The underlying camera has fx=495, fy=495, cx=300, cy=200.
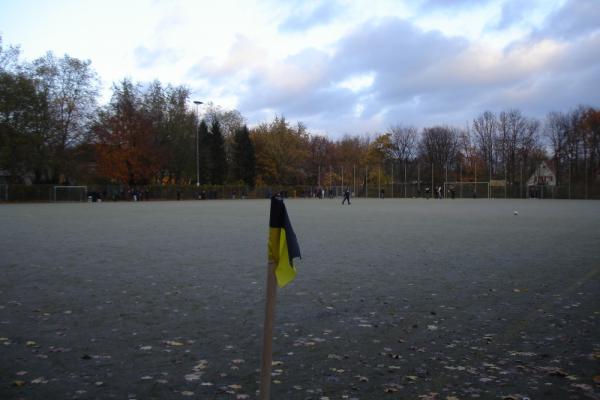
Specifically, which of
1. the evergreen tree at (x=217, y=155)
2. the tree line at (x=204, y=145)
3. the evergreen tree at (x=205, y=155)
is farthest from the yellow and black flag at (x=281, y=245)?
the evergreen tree at (x=217, y=155)

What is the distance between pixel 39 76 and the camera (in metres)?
57.3

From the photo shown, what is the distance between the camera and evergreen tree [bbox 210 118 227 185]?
8356 centimetres

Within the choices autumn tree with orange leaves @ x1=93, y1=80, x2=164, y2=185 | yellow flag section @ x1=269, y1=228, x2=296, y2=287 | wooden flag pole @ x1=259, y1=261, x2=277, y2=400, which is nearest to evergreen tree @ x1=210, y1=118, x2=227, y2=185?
autumn tree with orange leaves @ x1=93, y1=80, x2=164, y2=185

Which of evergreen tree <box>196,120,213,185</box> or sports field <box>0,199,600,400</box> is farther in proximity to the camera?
evergreen tree <box>196,120,213,185</box>

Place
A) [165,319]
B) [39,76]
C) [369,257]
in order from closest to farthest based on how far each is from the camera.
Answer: [165,319], [369,257], [39,76]

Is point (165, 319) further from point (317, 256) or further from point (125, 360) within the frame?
point (317, 256)

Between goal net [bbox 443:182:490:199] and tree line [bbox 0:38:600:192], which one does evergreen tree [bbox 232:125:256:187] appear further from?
Answer: goal net [bbox 443:182:490:199]

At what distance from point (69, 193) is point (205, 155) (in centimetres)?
2743

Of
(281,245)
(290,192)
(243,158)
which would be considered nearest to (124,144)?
(243,158)

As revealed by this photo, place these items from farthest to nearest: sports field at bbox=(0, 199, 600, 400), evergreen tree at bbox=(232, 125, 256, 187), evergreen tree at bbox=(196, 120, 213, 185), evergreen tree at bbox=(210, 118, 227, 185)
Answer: evergreen tree at bbox=(232, 125, 256, 187)
evergreen tree at bbox=(210, 118, 227, 185)
evergreen tree at bbox=(196, 120, 213, 185)
sports field at bbox=(0, 199, 600, 400)

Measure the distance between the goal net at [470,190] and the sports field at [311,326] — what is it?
228ft

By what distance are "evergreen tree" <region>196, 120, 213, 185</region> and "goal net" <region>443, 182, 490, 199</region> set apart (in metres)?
39.1

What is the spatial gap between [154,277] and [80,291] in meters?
1.42

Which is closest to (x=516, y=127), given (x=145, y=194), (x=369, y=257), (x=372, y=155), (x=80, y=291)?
(x=372, y=155)
